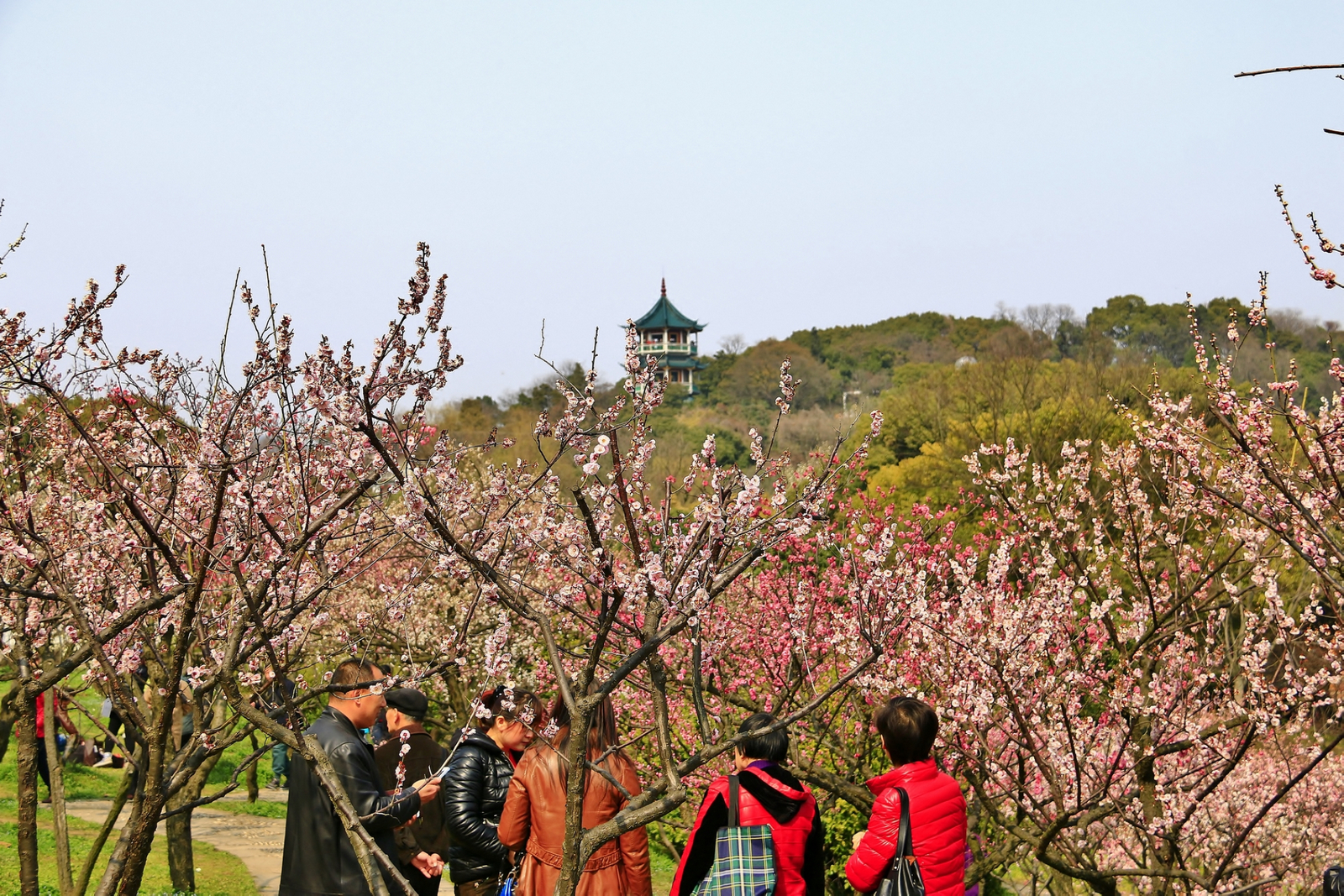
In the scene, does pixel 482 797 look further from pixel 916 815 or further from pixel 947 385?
pixel 947 385

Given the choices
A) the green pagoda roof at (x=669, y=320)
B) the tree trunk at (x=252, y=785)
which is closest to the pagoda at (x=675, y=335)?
the green pagoda roof at (x=669, y=320)

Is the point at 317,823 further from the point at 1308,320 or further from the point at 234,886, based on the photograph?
the point at 1308,320

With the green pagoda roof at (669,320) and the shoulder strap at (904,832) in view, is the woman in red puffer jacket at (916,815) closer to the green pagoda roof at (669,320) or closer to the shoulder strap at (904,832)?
the shoulder strap at (904,832)

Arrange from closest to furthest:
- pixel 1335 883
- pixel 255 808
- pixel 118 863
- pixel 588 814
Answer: pixel 1335 883 < pixel 118 863 < pixel 588 814 < pixel 255 808

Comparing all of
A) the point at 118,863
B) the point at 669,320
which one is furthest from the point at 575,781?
the point at 669,320

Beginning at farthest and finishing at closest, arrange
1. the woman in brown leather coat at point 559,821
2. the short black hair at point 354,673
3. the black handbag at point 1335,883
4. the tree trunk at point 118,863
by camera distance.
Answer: the short black hair at point 354,673 < the woman in brown leather coat at point 559,821 < the tree trunk at point 118,863 < the black handbag at point 1335,883

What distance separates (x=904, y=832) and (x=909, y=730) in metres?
0.34

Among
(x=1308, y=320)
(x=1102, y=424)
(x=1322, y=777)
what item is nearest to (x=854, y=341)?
(x=1308, y=320)

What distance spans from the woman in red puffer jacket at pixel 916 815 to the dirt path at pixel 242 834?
7.63m

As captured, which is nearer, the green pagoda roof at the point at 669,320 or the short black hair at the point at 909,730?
the short black hair at the point at 909,730

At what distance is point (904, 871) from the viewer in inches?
146

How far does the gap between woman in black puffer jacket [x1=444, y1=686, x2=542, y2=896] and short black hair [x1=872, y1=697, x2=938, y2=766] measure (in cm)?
165

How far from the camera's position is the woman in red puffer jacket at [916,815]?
3764 millimetres

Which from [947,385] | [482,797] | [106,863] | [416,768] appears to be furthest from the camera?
[947,385]
